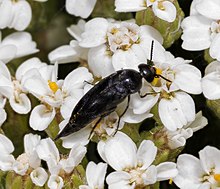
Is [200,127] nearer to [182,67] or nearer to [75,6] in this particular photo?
[182,67]

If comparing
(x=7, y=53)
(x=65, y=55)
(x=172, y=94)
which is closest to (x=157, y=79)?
(x=172, y=94)

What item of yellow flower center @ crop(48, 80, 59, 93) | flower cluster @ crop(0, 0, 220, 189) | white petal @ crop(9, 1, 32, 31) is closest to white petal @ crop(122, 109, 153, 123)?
flower cluster @ crop(0, 0, 220, 189)

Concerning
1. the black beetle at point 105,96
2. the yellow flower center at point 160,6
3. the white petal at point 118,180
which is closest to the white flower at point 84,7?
the yellow flower center at point 160,6

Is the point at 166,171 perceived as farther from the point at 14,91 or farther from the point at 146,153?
the point at 14,91

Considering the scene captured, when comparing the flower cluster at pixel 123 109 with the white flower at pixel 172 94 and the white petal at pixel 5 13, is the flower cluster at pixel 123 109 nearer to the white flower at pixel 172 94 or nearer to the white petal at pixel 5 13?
the white flower at pixel 172 94

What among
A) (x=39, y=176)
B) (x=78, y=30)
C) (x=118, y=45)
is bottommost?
(x=39, y=176)

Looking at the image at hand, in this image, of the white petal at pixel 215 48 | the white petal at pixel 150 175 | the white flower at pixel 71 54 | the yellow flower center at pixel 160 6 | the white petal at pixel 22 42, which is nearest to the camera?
the white petal at pixel 150 175
